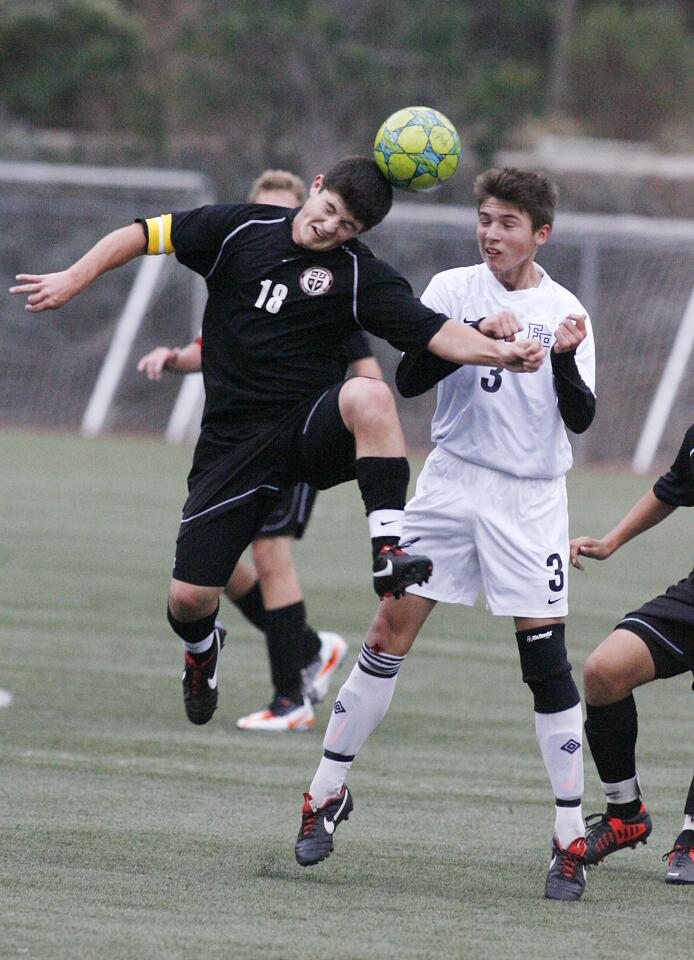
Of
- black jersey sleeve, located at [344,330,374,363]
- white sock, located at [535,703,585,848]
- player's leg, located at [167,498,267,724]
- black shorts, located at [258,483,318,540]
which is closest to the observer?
white sock, located at [535,703,585,848]

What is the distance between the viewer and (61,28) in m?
29.4

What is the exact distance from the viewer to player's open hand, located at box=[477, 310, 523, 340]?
4.75 metres

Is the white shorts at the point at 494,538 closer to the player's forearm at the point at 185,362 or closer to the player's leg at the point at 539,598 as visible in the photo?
the player's leg at the point at 539,598

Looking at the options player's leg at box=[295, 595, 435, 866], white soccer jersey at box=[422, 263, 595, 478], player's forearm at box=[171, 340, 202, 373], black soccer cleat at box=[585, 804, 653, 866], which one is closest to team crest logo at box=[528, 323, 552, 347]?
white soccer jersey at box=[422, 263, 595, 478]

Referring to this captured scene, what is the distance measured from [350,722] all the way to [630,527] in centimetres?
107

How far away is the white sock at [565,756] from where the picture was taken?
15.9 ft

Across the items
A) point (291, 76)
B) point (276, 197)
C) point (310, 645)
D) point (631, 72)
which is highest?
point (276, 197)

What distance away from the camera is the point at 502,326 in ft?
15.6

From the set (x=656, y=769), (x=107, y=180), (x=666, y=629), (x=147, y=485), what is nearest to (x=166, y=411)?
(x=107, y=180)

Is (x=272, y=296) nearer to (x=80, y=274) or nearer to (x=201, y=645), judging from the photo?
(x=80, y=274)

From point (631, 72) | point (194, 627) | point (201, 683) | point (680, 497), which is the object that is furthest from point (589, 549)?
point (631, 72)

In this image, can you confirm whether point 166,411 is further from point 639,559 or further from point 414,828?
point 414,828

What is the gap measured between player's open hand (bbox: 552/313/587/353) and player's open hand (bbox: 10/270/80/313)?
1465 millimetres

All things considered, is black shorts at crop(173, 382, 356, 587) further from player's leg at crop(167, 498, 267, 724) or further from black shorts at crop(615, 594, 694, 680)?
black shorts at crop(615, 594, 694, 680)
